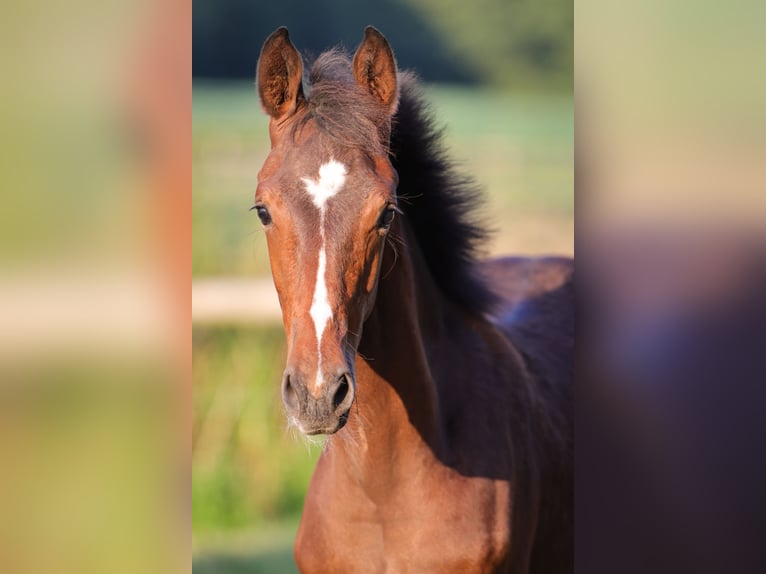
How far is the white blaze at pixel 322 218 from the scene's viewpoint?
1592mm

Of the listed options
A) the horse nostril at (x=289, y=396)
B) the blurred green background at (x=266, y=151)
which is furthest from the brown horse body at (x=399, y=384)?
the blurred green background at (x=266, y=151)

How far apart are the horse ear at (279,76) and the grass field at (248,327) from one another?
3.20ft

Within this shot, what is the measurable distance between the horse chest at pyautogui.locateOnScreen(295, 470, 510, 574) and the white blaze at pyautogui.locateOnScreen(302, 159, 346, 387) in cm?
62

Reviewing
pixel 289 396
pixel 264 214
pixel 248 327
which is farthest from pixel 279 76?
pixel 248 327

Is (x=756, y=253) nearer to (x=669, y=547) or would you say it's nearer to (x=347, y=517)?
(x=669, y=547)

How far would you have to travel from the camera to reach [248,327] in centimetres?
303

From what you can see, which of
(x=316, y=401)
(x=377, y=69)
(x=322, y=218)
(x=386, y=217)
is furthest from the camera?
(x=377, y=69)

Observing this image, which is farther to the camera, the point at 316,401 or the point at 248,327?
the point at 248,327

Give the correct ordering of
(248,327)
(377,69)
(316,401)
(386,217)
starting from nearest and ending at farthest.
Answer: (316,401) < (386,217) < (377,69) < (248,327)

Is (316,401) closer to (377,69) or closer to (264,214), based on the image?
(264,214)

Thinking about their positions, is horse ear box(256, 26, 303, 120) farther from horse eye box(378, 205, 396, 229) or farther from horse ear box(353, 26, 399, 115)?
horse eye box(378, 205, 396, 229)

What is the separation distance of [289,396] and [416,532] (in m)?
0.64

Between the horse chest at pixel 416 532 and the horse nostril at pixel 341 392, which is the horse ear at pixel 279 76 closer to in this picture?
the horse nostril at pixel 341 392

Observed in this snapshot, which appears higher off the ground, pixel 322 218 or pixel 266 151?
pixel 266 151
